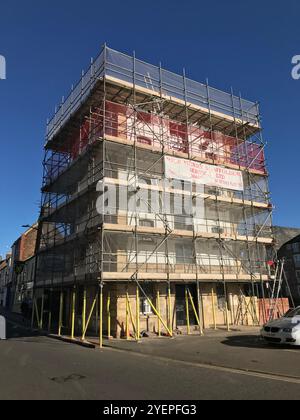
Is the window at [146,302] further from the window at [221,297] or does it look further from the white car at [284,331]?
the white car at [284,331]

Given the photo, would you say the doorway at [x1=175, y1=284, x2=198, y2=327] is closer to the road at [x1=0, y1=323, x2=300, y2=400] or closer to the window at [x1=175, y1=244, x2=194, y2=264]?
the window at [x1=175, y1=244, x2=194, y2=264]

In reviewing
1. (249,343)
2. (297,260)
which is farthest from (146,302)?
(297,260)

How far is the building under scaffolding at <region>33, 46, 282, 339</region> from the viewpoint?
1750 cm

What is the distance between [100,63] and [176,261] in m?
11.0

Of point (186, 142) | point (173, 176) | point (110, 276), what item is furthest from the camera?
point (186, 142)

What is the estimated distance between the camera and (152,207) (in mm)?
18875

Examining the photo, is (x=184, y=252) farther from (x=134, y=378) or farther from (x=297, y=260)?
(x=297, y=260)

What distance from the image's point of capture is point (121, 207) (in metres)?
17.8

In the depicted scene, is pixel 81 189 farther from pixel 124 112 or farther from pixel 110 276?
pixel 110 276

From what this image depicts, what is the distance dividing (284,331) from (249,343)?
185cm

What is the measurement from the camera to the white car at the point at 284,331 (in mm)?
11891

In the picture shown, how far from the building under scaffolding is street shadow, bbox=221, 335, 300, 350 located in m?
2.51

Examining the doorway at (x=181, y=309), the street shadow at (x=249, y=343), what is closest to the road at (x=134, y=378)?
the street shadow at (x=249, y=343)
